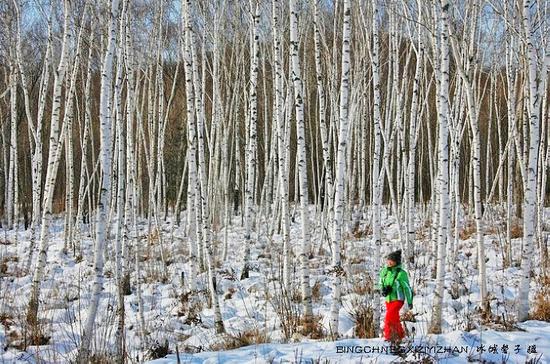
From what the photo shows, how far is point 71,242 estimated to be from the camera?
11523 millimetres

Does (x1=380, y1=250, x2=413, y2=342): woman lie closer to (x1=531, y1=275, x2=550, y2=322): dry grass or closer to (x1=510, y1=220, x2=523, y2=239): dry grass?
(x1=531, y1=275, x2=550, y2=322): dry grass

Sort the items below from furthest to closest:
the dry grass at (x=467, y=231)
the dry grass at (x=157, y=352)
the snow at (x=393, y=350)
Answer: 1. the dry grass at (x=467, y=231)
2. the dry grass at (x=157, y=352)
3. the snow at (x=393, y=350)

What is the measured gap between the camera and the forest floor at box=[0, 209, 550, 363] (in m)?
4.21

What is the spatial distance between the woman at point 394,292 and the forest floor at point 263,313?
0.61 feet

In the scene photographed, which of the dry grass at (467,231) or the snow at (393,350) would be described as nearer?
the snow at (393,350)

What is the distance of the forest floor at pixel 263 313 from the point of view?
166 inches

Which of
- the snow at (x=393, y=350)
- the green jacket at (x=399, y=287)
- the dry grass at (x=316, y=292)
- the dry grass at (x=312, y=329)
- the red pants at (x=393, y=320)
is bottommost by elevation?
the dry grass at (x=316, y=292)

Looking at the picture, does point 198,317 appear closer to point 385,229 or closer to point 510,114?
point 510,114

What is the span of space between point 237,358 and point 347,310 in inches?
100

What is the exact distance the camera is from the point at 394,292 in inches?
183

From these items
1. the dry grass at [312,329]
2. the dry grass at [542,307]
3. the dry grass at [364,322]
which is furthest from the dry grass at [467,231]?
the dry grass at [312,329]

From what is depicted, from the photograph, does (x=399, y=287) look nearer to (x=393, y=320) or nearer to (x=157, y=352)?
(x=393, y=320)

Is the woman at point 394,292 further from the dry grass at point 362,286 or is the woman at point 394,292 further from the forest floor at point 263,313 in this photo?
the dry grass at point 362,286

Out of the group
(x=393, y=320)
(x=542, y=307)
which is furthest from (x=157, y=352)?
(x=542, y=307)
